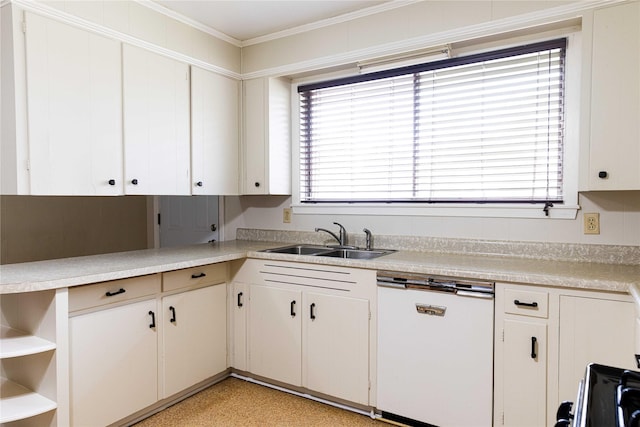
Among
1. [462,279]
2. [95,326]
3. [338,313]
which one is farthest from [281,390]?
[462,279]

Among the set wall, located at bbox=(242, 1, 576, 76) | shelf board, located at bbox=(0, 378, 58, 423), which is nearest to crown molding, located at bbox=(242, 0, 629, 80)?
wall, located at bbox=(242, 1, 576, 76)

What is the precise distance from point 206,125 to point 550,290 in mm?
2416

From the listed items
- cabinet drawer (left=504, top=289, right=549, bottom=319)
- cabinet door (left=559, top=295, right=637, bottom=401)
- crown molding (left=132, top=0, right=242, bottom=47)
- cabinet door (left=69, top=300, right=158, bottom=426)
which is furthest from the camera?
crown molding (left=132, top=0, right=242, bottom=47)

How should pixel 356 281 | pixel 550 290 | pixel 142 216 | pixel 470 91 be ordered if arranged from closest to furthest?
1. pixel 550 290
2. pixel 356 281
3. pixel 470 91
4. pixel 142 216

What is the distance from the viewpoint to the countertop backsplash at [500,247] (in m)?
2.27

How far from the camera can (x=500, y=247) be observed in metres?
2.57

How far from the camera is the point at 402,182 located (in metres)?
2.96

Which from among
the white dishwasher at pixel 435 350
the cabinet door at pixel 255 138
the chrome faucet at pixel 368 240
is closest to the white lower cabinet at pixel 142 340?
the cabinet door at pixel 255 138

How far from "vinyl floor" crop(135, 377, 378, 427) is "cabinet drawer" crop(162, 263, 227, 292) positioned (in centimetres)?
73

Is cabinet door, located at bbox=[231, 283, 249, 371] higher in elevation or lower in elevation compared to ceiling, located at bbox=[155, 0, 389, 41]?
lower

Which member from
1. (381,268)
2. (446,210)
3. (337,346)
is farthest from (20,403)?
(446,210)

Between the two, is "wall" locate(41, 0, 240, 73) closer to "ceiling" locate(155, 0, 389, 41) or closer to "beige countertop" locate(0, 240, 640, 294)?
"ceiling" locate(155, 0, 389, 41)

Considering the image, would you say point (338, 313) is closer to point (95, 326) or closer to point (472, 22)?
point (95, 326)

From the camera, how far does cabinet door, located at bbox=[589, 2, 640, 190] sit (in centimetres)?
201
